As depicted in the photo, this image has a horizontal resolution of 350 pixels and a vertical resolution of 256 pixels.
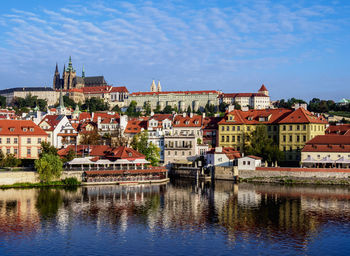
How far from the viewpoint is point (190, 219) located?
4400cm

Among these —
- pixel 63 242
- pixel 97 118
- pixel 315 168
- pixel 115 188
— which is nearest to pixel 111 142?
pixel 97 118

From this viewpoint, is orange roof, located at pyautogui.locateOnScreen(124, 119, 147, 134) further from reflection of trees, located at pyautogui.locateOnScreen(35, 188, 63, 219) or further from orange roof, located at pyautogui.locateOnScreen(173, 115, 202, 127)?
Result: reflection of trees, located at pyautogui.locateOnScreen(35, 188, 63, 219)

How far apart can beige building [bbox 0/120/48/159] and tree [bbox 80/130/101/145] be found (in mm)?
9611

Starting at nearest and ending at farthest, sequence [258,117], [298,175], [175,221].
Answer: [175,221], [298,175], [258,117]

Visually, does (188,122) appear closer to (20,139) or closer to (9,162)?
(20,139)

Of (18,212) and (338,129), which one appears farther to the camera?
(338,129)

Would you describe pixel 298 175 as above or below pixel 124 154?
below

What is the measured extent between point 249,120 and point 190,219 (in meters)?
46.9

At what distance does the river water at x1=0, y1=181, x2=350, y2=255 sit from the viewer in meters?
34.5

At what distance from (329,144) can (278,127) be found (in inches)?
497

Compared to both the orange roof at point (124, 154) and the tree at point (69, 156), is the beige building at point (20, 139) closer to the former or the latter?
the tree at point (69, 156)

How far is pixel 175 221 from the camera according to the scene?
43219 millimetres

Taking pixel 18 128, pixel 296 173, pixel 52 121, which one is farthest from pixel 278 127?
pixel 18 128

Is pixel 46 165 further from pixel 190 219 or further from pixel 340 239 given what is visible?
pixel 340 239
